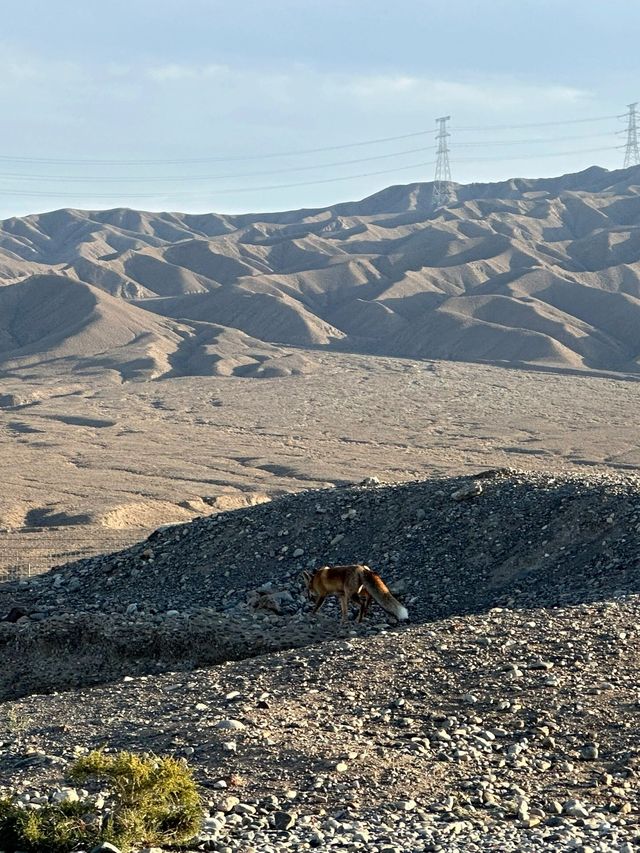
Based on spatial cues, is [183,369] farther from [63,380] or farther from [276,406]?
[276,406]

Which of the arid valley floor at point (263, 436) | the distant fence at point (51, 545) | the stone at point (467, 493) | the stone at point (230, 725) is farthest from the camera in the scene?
the arid valley floor at point (263, 436)

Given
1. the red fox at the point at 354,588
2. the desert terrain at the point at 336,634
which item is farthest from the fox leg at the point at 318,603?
the desert terrain at the point at 336,634

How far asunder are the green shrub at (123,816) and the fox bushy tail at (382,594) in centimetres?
599

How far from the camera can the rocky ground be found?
6.11 metres

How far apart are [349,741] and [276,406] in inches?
1983

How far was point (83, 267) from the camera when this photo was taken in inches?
4582

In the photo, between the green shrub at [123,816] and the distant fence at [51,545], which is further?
the distant fence at [51,545]

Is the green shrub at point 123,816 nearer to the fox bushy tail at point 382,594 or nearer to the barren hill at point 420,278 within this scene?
the fox bushy tail at point 382,594

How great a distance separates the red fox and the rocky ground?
30 centimetres

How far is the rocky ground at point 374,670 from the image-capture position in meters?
6.11

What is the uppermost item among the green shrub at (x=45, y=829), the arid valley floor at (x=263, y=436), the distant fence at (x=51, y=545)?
the green shrub at (x=45, y=829)

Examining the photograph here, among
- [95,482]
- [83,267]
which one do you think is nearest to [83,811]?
[95,482]

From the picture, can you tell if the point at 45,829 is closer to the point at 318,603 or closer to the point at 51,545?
the point at 318,603

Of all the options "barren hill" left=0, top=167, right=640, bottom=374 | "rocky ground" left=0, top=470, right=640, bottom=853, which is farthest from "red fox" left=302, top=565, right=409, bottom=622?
"barren hill" left=0, top=167, right=640, bottom=374
